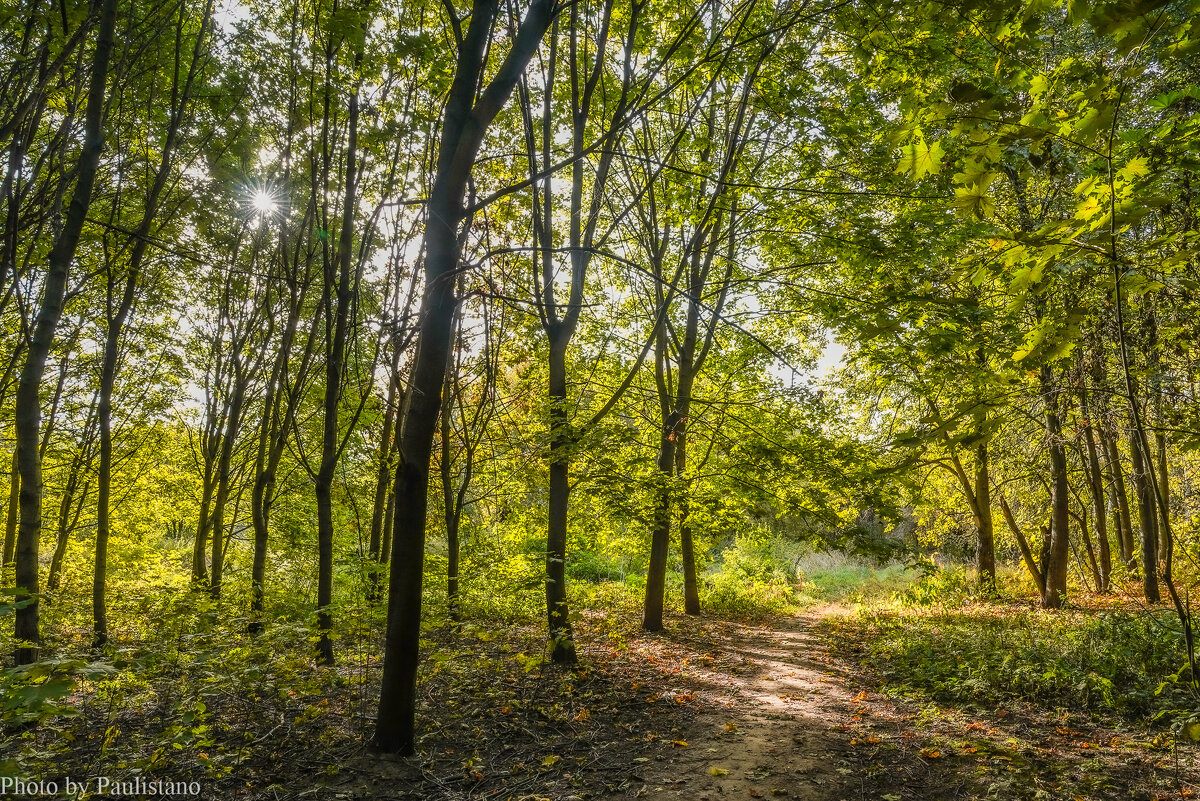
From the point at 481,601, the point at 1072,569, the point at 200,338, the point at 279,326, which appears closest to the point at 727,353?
the point at 481,601

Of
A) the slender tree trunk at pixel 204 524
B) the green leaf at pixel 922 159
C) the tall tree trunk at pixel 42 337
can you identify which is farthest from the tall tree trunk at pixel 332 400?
the green leaf at pixel 922 159

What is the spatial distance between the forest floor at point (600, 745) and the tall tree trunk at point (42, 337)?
114cm

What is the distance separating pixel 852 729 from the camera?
15.4ft

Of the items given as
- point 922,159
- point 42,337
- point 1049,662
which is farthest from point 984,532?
point 42,337

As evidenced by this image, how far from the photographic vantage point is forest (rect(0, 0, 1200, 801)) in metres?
2.85

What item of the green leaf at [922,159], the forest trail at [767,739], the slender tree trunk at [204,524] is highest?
the green leaf at [922,159]

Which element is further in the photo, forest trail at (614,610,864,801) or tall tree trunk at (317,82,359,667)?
tall tree trunk at (317,82,359,667)

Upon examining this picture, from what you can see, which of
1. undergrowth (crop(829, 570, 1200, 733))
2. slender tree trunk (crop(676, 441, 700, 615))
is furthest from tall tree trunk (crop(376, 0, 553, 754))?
slender tree trunk (crop(676, 441, 700, 615))

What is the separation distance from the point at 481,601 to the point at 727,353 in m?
6.39

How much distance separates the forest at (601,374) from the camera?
2.85 metres

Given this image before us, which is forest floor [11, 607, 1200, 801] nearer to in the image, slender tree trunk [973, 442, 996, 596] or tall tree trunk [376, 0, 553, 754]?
tall tree trunk [376, 0, 553, 754]

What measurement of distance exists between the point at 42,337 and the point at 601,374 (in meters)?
7.89

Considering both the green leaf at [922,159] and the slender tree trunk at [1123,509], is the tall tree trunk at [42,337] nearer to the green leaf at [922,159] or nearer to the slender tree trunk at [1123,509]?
the green leaf at [922,159]

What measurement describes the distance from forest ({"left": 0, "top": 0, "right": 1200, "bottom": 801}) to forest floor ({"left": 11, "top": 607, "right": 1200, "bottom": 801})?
0.05m
